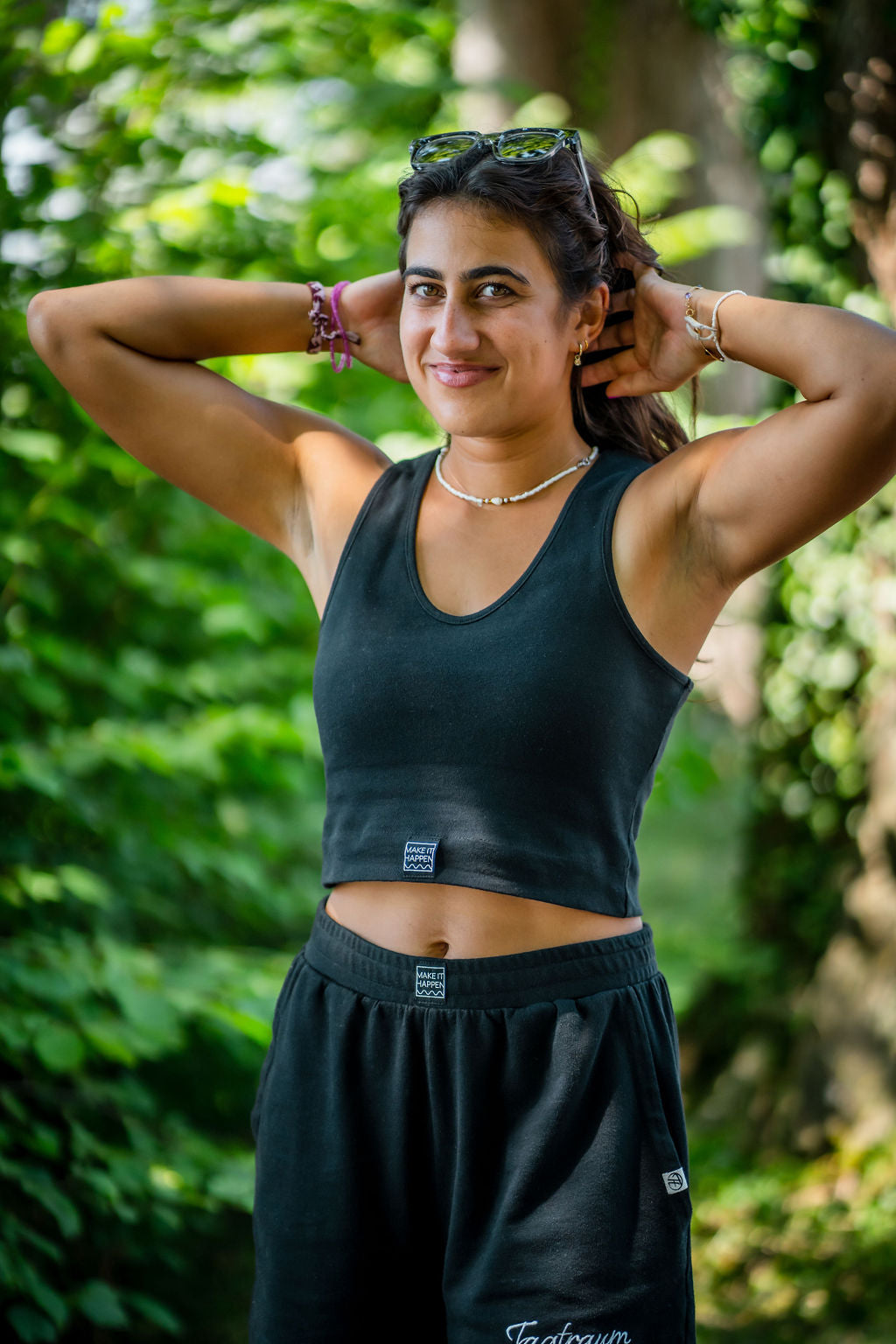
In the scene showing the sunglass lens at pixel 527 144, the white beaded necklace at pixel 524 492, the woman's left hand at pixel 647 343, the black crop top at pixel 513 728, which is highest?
the sunglass lens at pixel 527 144

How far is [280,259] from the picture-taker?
3385 millimetres

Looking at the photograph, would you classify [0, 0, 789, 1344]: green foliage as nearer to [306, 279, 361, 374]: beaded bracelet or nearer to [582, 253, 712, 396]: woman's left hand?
[306, 279, 361, 374]: beaded bracelet

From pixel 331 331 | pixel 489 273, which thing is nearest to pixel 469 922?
pixel 489 273

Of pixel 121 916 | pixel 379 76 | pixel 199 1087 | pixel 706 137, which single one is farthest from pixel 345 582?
pixel 706 137

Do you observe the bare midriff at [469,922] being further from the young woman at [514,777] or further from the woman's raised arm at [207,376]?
the woman's raised arm at [207,376]

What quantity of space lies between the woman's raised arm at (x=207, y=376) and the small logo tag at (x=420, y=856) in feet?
1.77

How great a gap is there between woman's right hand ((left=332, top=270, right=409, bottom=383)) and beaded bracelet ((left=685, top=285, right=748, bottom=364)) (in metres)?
0.45

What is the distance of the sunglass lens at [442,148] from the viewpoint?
5.49 ft

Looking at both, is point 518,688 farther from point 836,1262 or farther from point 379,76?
point 379,76

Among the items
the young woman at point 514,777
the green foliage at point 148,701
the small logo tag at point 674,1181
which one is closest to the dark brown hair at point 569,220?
the young woman at point 514,777

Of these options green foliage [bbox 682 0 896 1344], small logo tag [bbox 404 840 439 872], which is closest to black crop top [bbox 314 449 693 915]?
small logo tag [bbox 404 840 439 872]

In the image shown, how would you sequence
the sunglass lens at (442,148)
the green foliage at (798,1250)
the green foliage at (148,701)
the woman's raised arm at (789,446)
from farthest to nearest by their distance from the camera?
1. the green foliage at (798,1250)
2. the green foliage at (148,701)
3. the sunglass lens at (442,148)
4. the woman's raised arm at (789,446)

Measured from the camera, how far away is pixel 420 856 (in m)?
1.58

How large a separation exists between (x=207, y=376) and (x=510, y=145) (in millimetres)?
577
